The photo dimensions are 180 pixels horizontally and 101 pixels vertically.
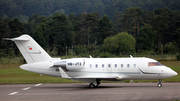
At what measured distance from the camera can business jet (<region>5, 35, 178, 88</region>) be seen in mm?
24219

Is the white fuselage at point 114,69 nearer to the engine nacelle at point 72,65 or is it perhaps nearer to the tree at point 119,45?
the engine nacelle at point 72,65

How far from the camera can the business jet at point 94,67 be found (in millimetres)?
24219

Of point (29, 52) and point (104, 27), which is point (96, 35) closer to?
point (104, 27)

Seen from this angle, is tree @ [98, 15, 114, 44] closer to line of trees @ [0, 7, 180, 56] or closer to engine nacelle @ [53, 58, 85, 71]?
line of trees @ [0, 7, 180, 56]

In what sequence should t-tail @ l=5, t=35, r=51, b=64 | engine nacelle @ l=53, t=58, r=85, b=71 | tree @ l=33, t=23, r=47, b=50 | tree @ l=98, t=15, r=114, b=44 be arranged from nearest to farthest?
engine nacelle @ l=53, t=58, r=85, b=71
t-tail @ l=5, t=35, r=51, b=64
tree @ l=33, t=23, r=47, b=50
tree @ l=98, t=15, r=114, b=44

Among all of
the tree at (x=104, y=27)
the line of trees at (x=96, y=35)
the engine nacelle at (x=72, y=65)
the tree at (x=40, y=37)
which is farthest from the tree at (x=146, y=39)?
the engine nacelle at (x=72, y=65)

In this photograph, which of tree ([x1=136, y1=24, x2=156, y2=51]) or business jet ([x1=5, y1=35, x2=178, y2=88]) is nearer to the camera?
business jet ([x1=5, y1=35, x2=178, y2=88])

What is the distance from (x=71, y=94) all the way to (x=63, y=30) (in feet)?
301

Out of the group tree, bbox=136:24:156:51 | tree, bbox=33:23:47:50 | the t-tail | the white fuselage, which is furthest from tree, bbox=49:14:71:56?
the white fuselage

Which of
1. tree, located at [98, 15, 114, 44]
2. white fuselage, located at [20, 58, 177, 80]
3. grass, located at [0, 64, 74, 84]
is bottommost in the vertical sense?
grass, located at [0, 64, 74, 84]

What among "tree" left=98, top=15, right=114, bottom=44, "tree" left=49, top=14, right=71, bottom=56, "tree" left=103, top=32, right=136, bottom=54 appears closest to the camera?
"tree" left=103, top=32, right=136, bottom=54

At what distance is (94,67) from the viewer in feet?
82.0

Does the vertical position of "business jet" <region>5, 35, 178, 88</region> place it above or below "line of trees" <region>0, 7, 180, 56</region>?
below

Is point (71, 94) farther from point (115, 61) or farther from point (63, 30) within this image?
point (63, 30)
